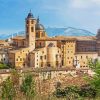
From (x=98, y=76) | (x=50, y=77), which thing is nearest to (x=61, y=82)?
(x=50, y=77)

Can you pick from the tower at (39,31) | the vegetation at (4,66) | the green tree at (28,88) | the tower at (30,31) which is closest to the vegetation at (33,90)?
the green tree at (28,88)

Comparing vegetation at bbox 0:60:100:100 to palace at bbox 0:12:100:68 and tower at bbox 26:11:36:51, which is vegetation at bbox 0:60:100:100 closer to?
palace at bbox 0:12:100:68

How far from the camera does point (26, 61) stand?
41.4 m

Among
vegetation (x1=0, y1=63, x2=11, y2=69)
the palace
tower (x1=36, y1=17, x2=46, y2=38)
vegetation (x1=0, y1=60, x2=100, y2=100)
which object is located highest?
tower (x1=36, y1=17, x2=46, y2=38)

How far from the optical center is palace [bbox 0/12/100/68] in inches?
1625

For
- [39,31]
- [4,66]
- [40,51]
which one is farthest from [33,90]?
[39,31]

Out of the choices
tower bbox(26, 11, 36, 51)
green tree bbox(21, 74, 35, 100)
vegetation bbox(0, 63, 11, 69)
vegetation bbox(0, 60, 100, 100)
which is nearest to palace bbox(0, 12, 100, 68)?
tower bbox(26, 11, 36, 51)

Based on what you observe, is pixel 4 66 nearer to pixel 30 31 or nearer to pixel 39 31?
pixel 30 31

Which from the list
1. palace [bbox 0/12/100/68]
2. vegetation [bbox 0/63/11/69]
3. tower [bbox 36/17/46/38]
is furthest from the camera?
tower [bbox 36/17/46/38]

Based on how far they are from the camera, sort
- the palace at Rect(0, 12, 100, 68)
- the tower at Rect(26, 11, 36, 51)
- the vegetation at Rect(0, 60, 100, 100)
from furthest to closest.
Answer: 1. the tower at Rect(26, 11, 36, 51)
2. the palace at Rect(0, 12, 100, 68)
3. the vegetation at Rect(0, 60, 100, 100)

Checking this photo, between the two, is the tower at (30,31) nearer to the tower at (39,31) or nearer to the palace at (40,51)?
the palace at (40,51)

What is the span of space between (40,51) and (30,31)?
238 cm

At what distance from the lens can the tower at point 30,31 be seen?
42406mm

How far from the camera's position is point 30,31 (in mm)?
42906
